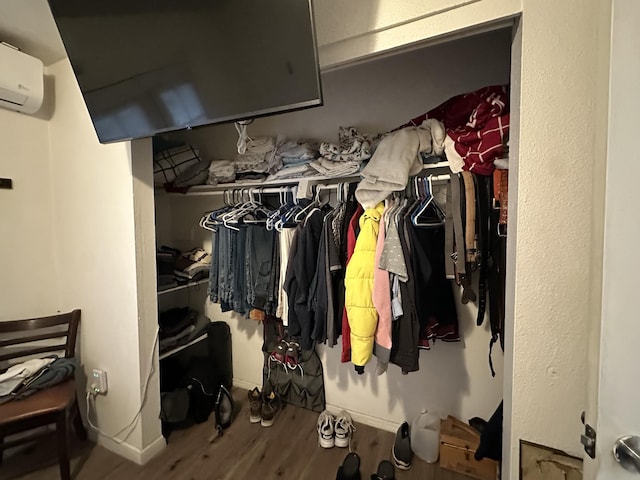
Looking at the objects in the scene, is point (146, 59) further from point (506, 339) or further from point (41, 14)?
point (506, 339)

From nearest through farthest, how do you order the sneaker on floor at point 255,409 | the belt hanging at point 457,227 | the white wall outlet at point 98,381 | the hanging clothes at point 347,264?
the belt hanging at point 457,227 → the hanging clothes at point 347,264 → the white wall outlet at point 98,381 → the sneaker on floor at point 255,409

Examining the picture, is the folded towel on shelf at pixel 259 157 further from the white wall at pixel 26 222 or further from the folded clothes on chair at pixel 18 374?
the folded clothes on chair at pixel 18 374

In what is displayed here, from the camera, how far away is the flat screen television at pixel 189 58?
83cm

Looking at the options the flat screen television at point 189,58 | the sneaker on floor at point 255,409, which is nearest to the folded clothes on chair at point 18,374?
the sneaker on floor at point 255,409

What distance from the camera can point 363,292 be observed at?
1310 millimetres

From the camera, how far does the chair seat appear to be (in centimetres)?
129

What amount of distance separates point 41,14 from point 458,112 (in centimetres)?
188

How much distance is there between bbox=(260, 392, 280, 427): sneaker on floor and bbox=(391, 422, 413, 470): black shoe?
2.50ft

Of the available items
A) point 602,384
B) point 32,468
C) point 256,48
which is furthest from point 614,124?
point 32,468

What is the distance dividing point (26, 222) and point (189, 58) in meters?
1.54

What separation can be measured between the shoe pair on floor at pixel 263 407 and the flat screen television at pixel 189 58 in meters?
1.70

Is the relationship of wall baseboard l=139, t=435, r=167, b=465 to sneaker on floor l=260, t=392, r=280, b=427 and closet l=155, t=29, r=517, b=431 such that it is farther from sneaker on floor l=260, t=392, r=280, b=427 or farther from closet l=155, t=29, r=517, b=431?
closet l=155, t=29, r=517, b=431

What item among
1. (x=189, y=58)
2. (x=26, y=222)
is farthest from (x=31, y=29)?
(x=189, y=58)

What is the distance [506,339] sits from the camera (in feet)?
2.98
